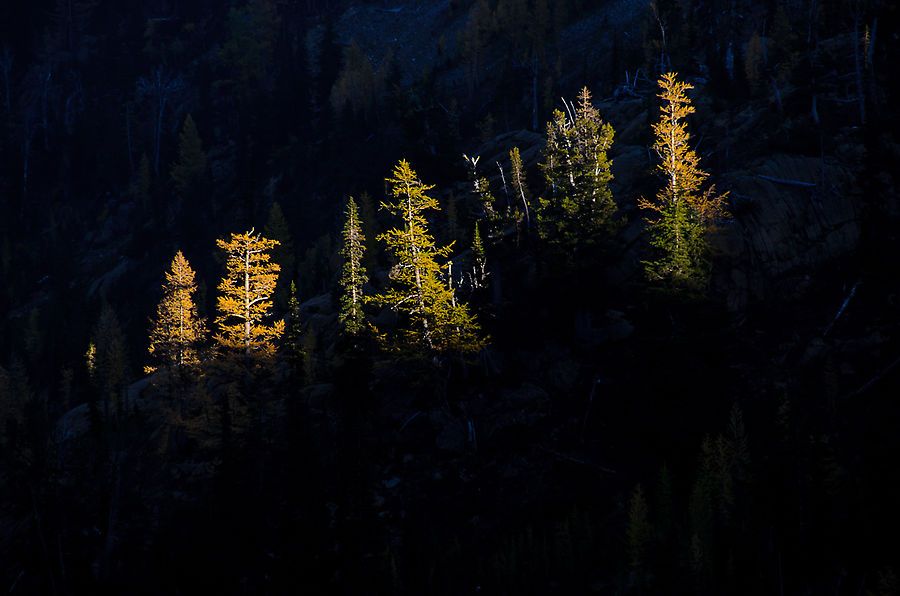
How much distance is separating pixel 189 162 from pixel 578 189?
250 ft

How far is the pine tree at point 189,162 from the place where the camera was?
304 feet

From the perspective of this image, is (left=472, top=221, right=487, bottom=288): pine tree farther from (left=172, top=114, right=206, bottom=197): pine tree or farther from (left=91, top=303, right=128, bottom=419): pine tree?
(left=172, top=114, right=206, bottom=197): pine tree

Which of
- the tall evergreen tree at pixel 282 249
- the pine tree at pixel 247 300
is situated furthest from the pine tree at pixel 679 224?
the tall evergreen tree at pixel 282 249

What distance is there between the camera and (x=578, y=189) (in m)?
32.9

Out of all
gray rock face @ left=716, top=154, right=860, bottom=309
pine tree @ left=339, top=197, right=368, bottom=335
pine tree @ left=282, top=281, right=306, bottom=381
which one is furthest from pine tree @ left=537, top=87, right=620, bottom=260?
pine tree @ left=282, top=281, right=306, bottom=381

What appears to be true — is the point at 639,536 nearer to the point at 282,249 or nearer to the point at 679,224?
the point at 679,224

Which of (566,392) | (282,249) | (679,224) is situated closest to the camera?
(679,224)

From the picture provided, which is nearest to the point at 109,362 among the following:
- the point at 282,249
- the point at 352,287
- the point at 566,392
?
the point at 282,249

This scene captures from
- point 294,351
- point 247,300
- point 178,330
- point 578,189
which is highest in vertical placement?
point 578,189

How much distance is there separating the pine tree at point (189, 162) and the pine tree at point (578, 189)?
69505 millimetres

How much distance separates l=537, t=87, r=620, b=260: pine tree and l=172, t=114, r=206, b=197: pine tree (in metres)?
69.5

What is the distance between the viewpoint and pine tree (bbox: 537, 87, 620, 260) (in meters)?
31.0

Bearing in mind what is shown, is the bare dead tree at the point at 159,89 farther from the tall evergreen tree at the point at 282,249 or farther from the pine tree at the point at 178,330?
the pine tree at the point at 178,330

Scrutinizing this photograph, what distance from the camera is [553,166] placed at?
123ft
